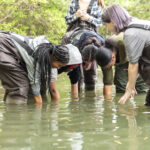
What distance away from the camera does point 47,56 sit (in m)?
4.38

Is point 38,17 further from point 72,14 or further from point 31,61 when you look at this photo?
point 31,61

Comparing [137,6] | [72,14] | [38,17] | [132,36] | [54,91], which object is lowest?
[54,91]

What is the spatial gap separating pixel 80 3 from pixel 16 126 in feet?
11.7

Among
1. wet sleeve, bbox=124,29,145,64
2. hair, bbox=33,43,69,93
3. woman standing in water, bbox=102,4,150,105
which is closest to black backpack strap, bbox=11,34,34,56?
hair, bbox=33,43,69,93

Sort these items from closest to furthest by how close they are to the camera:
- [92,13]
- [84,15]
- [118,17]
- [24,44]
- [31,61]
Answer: [118,17], [31,61], [24,44], [84,15], [92,13]

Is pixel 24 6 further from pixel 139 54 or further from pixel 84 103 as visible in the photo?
pixel 139 54

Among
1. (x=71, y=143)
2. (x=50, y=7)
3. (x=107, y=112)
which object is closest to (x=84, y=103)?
(x=107, y=112)

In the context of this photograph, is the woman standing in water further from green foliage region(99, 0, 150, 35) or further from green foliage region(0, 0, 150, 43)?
green foliage region(99, 0, 150, 35)

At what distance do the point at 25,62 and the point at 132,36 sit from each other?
168 centimetres

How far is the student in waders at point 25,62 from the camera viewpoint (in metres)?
4.42

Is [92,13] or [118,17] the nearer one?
[118,17]

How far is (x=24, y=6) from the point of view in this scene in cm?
1273

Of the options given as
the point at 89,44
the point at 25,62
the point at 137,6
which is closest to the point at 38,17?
the point at 89,44

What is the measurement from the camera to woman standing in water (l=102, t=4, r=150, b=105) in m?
3.73
